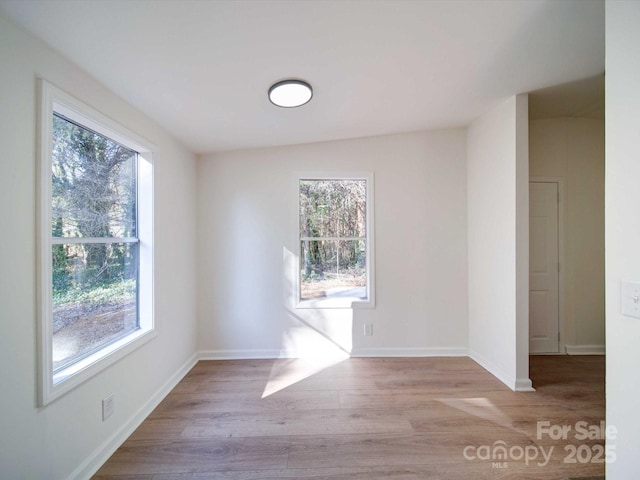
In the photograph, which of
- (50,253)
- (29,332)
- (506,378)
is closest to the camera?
(29,332)

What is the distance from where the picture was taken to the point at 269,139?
9.57 ft

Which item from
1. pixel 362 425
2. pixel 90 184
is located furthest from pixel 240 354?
pixel 90 184

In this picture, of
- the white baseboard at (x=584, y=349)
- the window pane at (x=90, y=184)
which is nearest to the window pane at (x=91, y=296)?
the window pane at (x=90, y=184)

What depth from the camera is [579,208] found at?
3180 millimetres

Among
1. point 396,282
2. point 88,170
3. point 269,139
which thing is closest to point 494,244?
point 396,282

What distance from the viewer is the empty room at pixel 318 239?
4.12 feet

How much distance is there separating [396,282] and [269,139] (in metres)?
2.13

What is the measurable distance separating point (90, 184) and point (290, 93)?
4.87 feet

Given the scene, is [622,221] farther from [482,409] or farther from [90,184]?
[90,184]

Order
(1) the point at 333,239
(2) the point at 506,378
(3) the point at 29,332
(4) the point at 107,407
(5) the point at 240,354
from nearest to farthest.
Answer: (3) the point at 29,332 → (4) the point at 107,407 → (2) the point at 506,378 → (5) the point at 240,354 → (1) the point at 333,239

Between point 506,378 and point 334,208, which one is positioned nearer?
point 506,378

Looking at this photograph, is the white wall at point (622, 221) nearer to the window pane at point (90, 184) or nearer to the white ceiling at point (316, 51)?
the white ceiling at point (316, 51)

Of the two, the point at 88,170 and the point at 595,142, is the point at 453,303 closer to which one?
the point at 595,142

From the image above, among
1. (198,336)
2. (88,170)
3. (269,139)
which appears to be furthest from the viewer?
(198,336)
